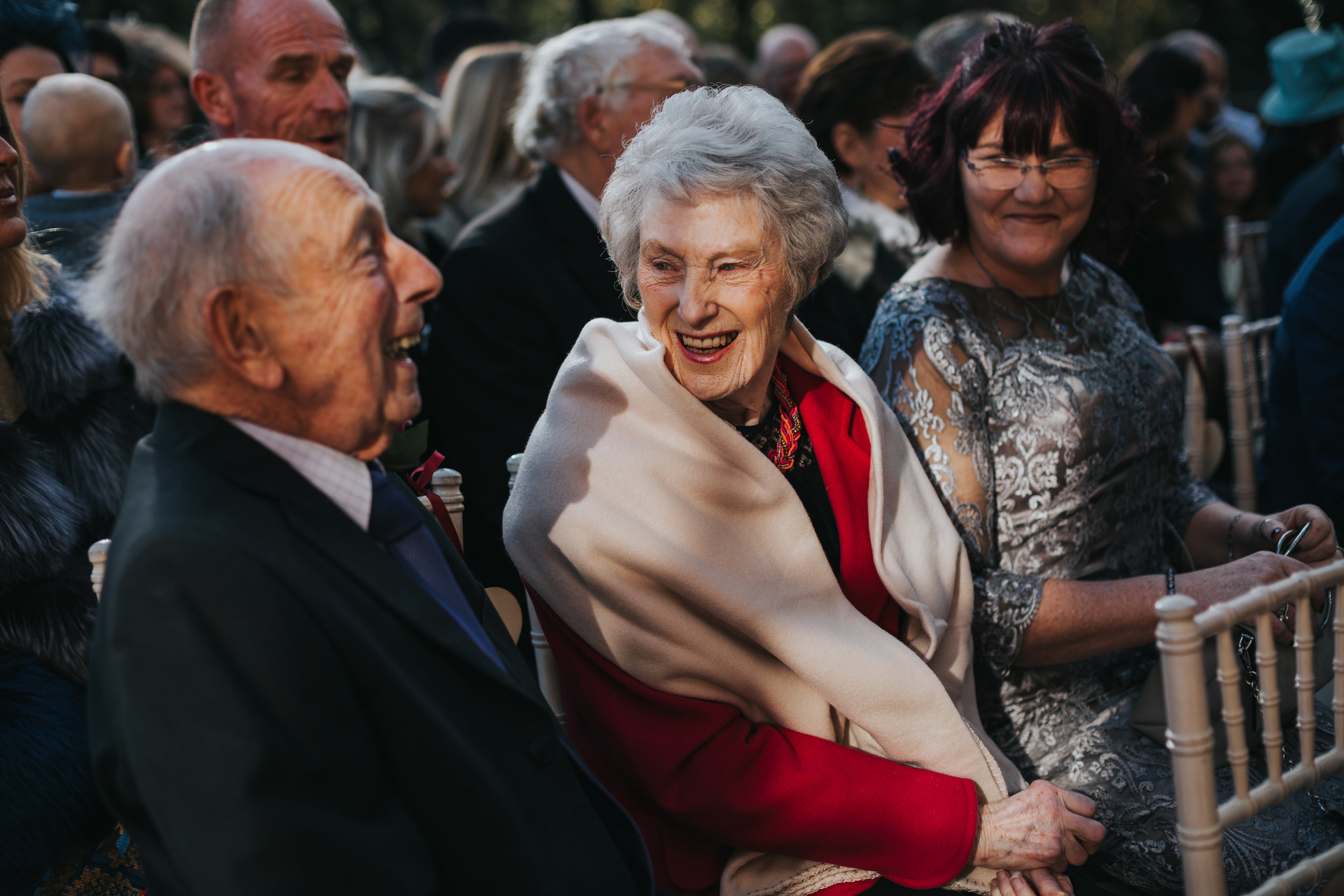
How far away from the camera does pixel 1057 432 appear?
2508mm

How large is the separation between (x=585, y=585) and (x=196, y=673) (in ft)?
2.71

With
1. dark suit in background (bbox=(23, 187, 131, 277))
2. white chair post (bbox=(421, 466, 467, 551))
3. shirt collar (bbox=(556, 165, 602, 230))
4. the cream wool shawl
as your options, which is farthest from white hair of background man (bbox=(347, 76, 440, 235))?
the cream wool shawl

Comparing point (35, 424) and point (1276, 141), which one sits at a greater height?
point (35, 424)

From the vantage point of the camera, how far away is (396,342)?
159 cm

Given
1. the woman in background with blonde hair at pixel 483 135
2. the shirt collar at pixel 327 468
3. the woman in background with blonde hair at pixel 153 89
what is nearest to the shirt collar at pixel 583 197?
the woman in background with blonde hair at pixel 483 135

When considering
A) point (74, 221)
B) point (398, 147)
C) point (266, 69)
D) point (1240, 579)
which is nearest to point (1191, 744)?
point (1240, 579)

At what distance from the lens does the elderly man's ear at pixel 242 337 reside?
1398 mm

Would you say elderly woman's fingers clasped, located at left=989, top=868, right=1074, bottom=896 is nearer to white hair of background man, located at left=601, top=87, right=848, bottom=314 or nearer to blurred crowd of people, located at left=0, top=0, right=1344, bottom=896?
blurred crowd of people, located at left=0, top=0, right=1344, bottom=896

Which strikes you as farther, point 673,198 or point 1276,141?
point 1276,141

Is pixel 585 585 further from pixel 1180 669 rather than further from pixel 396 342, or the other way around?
pixel 1180 669

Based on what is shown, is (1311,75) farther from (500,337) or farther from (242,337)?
(242,337)

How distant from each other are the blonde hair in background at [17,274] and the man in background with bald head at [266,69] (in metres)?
0.65

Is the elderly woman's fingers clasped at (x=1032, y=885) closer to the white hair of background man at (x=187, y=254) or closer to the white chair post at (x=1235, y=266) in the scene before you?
the white hair of background man at (x=187, y=254)

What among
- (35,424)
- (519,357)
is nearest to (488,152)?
(519,357)
